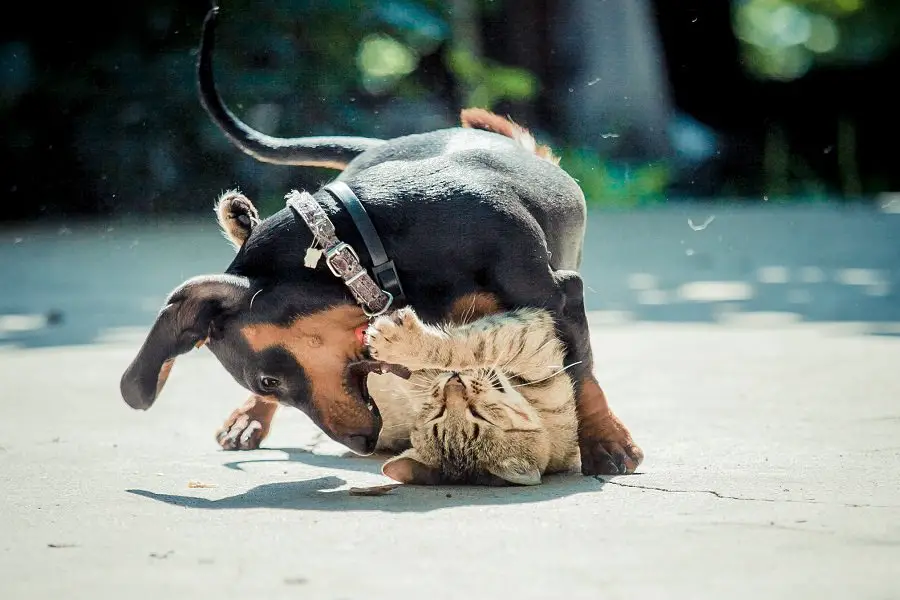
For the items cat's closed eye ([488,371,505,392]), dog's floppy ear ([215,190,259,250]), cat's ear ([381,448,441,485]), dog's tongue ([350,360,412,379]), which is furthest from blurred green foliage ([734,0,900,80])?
cat's ear ([381,448,441,485])

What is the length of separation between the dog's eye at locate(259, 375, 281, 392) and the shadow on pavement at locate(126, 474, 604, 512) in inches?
11.5

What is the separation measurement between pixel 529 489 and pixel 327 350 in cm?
73

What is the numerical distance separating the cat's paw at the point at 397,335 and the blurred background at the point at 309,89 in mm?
8294

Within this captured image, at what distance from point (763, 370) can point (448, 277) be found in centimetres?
244

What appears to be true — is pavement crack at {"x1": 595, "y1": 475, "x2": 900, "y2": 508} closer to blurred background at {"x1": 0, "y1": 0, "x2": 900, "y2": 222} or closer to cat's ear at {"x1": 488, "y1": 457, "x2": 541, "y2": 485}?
cat's ear at {"x1": 488, "y1": 457, "x2": 541, "y2": 485}

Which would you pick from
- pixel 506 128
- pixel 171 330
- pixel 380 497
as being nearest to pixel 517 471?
pixel 380 497

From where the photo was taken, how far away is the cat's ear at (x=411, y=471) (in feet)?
12.6

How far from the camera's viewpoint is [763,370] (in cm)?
574

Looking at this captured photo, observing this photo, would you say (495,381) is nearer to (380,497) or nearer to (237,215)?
(380,497)

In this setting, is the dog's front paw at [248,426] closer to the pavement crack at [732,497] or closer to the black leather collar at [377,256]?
the black leather collar at [377,256]

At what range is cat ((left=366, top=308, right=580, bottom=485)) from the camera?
12.0 ft

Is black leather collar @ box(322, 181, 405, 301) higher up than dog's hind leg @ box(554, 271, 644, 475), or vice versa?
black leather collar @ box(322, 181, 405, 301)

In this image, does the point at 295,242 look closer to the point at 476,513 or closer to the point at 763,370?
the point at 476,513

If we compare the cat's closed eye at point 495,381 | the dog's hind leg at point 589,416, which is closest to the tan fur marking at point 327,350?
the cat's closed eye at point 495,381
